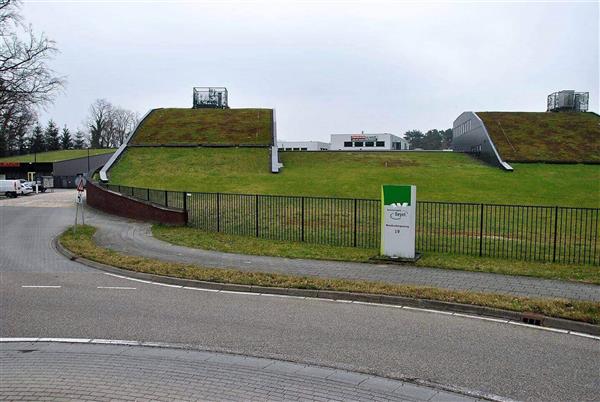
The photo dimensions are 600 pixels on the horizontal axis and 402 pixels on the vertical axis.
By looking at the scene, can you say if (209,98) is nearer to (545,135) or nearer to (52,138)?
(545,135)

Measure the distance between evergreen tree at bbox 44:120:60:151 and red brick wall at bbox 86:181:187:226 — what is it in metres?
90.3

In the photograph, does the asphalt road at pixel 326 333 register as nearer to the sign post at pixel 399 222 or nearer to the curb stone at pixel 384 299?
the curb stone at pixel 384 299

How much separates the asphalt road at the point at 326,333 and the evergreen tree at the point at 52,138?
111 metres

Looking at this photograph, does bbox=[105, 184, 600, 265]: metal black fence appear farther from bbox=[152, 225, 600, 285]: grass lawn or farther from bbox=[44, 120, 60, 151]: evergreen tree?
bbox=[44, 120, 60, 151]: evergreen tree

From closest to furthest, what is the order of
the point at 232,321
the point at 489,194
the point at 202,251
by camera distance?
the point at 232,321 → the point at 202,251 → the point at 489,194

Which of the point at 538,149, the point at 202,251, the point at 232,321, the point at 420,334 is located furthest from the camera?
the point at 538,149

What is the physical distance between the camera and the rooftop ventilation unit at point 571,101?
200 feet

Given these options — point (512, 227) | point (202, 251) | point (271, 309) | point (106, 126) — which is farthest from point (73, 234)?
point (106, 126)

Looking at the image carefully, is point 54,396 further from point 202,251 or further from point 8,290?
point 202,251

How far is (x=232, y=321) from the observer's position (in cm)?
736

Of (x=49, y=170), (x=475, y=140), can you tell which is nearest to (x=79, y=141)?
(x=49, y=170)

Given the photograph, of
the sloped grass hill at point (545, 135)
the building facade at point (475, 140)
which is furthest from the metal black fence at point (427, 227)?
the sloped grass hill at point (545, 135)

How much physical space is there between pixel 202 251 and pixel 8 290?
5.23 meters

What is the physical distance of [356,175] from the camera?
34219 millimetres
